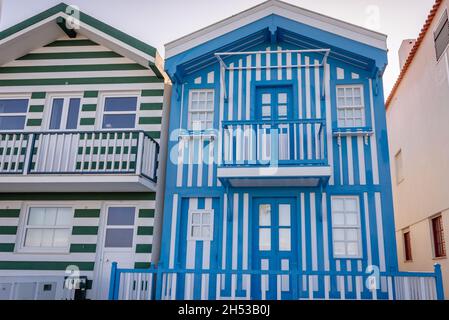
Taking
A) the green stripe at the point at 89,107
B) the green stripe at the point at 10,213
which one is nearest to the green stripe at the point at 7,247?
the green stripe at the point at 10,213

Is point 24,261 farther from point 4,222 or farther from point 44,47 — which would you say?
point 44,47

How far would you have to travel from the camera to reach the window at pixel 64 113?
11.8 m

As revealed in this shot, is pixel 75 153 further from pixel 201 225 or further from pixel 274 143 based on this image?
pixel 274 143

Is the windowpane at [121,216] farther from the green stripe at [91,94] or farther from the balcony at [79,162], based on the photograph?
the green stripe at [91,94]

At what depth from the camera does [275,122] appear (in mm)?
10031

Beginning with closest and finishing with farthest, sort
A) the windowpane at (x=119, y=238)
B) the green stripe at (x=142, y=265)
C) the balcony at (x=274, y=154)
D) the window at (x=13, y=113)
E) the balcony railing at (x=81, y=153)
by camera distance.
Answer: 1. the balcony at (x=274, y=154)
2. the balcony railing at (x=81, y=153)
3. the green stripe at (x=142, y=265)
4. the windowpane at (x=119, y=238)
5. the window at (x=13, y=113)

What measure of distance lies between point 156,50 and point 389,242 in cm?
766

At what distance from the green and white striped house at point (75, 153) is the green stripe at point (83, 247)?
0.09 feet

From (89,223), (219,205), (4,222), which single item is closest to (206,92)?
(219,205)

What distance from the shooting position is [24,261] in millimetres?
10914

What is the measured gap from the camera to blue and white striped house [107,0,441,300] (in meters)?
9.78

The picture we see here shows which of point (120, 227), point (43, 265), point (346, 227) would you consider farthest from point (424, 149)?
point (43, 265)

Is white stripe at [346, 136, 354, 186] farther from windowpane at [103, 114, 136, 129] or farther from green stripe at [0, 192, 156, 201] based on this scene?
windowpane at [103, 114, 136, 129]

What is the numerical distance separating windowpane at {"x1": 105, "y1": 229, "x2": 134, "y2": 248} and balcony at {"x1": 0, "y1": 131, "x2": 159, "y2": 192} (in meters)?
1.08
